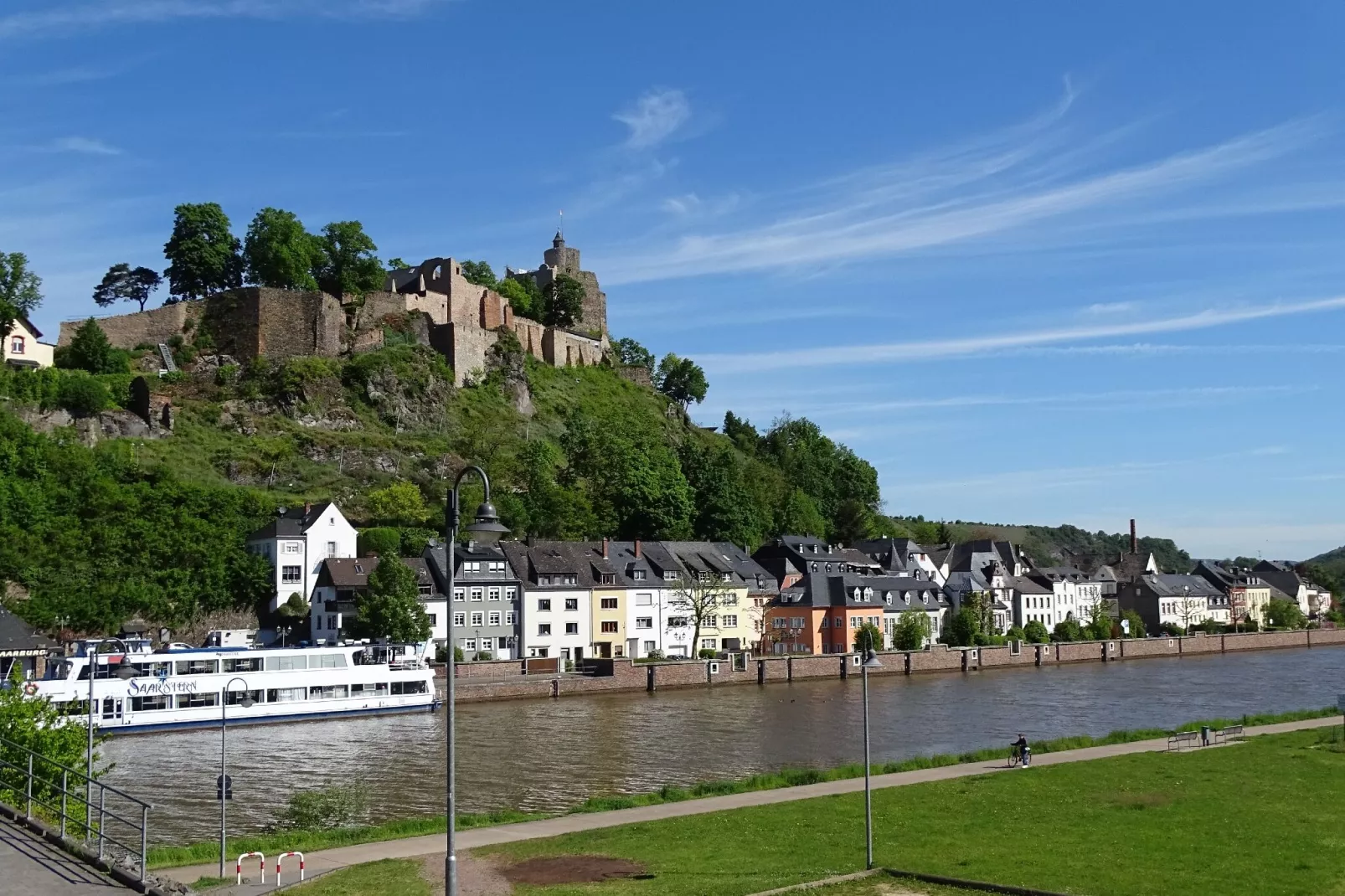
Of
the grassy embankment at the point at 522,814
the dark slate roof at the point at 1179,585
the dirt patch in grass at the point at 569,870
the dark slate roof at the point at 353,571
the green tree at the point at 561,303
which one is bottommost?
the grassy embankment at the point at 522,814

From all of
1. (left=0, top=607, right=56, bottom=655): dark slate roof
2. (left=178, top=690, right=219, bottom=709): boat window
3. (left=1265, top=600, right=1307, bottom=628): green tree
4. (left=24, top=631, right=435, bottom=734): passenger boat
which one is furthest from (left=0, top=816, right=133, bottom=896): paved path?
(left=1265, top=600, right=1307, bottom=628): green tree

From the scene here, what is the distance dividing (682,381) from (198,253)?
207 ft

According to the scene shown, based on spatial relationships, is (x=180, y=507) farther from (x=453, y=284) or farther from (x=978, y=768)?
(x=978, y=768)

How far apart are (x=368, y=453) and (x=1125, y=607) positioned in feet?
257

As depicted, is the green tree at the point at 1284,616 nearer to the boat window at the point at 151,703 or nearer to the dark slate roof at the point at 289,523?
the dark slate roof at the point at 289,523

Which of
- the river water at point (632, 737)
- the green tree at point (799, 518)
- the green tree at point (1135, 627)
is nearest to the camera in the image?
the river water at point (632, 737)

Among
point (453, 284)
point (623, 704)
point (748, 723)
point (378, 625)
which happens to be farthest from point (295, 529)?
point (453, 284)

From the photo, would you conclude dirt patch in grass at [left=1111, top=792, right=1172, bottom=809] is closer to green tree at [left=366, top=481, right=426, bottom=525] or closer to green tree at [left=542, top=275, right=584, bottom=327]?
green tree at [left=366, top=481, right=426, bottom=525]

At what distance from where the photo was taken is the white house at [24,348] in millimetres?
84688

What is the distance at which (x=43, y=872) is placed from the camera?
53.9 feet

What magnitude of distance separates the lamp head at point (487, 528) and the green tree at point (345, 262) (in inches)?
3934

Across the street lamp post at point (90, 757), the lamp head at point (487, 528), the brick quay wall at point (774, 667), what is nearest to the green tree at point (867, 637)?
the brick quay wall at point (774, 667)

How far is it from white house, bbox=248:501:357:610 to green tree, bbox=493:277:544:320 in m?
54.4

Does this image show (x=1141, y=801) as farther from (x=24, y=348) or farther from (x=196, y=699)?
(x=24, y=348)
